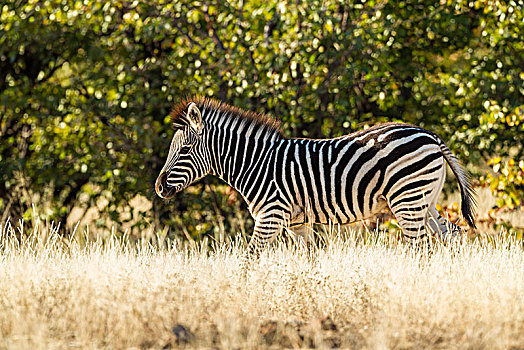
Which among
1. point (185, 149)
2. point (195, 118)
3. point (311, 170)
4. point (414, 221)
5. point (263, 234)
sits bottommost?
point (263, 234)

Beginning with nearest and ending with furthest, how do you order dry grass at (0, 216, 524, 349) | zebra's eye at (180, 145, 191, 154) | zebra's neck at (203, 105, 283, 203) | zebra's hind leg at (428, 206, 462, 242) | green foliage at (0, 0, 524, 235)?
dry grass at (0, 216, 524, 349), zebra's hind leg at (428, 206, 462, 242), zebra's neck at (203, 105, 283, 203), zebra's eye at (180, 145, 191, 154), green foliage at (0, 0, 524, 235)

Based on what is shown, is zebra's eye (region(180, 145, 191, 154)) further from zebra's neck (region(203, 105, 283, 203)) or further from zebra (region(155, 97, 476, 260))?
zebra's neck (region(203, 105, 283, 203))

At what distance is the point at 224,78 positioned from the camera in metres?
8.20

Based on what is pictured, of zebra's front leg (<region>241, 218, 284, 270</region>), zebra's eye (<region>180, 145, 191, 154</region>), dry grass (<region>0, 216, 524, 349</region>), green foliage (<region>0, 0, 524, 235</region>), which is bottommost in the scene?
dry grass (<region>0, 216, 524, 349</region>)

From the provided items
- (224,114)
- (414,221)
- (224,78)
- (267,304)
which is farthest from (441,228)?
(224,78)

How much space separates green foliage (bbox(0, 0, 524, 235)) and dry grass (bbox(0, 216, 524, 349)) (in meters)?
3.19

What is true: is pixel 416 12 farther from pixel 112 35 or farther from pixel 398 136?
pixel 112 35

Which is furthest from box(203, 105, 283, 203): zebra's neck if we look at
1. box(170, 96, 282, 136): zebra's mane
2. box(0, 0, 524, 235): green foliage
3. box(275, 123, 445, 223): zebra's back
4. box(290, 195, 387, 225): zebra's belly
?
box(0, 0, 524, 235): green foliage

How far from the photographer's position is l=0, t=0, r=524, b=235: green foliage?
820 centimetres

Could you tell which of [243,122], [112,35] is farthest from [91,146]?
[243,122]

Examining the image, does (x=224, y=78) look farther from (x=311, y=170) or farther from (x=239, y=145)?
(x=311, y=170)

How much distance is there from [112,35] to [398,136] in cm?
448

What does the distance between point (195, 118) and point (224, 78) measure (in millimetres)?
1985

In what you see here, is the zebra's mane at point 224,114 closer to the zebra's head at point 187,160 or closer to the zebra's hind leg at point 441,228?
the zebra's head at point 187,160
